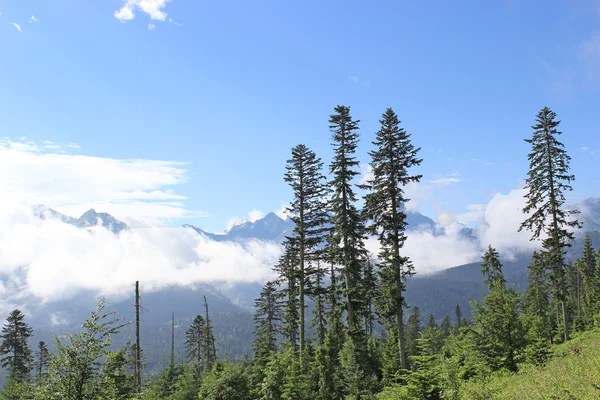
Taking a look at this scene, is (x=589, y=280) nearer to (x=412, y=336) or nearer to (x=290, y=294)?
(x=412, y=336)

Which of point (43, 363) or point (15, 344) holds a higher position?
point (43, 363)

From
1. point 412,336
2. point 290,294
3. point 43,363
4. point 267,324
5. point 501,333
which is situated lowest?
point 412,336

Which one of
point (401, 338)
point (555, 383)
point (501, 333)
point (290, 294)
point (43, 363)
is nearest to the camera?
point (555, 383)

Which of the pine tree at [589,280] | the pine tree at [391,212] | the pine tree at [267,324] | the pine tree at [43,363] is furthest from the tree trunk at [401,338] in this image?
the pine tree at [589,280]

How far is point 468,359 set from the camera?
1947 centimetres

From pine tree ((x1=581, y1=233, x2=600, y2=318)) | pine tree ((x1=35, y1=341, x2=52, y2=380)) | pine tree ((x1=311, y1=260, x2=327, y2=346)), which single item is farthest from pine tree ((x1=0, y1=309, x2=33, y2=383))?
pine tree ((x1=581, y1=233, x2=600, y2=318))

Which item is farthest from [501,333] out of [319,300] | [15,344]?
[15,344]

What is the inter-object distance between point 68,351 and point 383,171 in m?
18.4

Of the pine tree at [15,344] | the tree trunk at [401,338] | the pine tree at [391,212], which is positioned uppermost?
the pine tree at [391,212]

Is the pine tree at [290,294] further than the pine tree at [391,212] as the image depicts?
Yes

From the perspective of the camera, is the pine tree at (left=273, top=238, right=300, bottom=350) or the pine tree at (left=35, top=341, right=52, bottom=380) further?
the pine tree at (left=273, top=238, right=300, bottom=350)

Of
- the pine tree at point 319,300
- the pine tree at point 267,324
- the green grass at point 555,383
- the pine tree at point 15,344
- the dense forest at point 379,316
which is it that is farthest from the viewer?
the pine tree at point 15,344

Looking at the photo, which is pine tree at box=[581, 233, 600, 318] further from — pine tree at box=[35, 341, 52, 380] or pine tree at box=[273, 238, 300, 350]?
pine tree at box=[35, 341, 52, 380]

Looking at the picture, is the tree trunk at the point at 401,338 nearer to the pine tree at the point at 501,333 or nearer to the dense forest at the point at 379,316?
the dense forest at the point at 379,316
